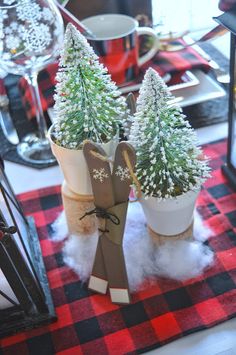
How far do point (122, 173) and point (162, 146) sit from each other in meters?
0.06

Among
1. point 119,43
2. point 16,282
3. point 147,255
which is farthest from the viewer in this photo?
point 119,43

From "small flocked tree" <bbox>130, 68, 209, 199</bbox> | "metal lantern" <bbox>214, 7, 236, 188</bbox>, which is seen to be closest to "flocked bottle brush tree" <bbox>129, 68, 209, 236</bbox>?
"small flocked tree" <bbox>130, 68, 209, 199</bbox>

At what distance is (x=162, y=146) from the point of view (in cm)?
59

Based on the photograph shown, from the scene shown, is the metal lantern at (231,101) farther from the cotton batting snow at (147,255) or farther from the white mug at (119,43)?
the white mug at (119,43)

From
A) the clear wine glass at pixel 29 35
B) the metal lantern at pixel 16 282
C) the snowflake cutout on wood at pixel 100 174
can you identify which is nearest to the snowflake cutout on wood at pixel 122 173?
the snowflake cutout on wood at pixel 100 174

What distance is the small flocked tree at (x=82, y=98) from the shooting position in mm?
580

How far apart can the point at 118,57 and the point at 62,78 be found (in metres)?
0.28

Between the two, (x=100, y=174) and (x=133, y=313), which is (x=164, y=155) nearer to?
(x=100, y=174)

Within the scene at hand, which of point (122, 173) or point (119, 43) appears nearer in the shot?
point (122, 173)

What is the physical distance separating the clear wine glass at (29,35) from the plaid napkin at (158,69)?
0.11 metres

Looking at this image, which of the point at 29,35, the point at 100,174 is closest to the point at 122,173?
the point at 100,174

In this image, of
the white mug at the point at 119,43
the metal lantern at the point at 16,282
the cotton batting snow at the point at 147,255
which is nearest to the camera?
the metal lantern at the point at 16,282

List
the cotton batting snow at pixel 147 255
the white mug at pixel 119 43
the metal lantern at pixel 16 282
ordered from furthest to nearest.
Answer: the white mug at pixel 119 43 → the cotton batting snow at pixel 147 255 → the metal lantern at pixel 16 282

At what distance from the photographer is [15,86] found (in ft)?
3.26
